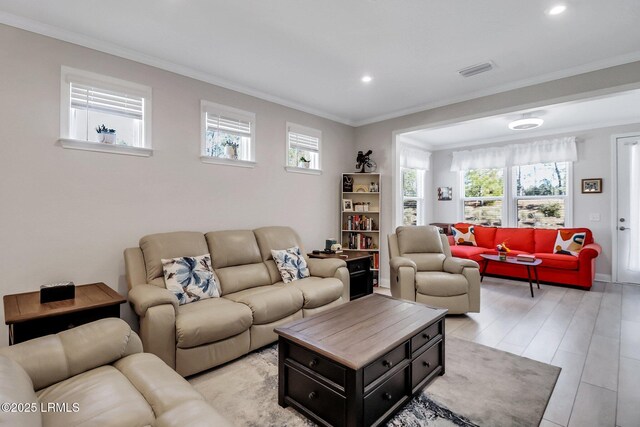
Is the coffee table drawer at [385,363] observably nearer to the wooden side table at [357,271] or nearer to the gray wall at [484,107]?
the wooden side table at [357,271]

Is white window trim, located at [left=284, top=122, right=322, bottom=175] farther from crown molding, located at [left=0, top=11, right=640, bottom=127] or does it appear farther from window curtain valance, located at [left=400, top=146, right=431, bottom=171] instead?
window curtain valance, located at [left=400, top=146, right=431, bottom=171]

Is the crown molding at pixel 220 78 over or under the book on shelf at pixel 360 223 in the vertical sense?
over

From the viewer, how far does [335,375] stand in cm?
167

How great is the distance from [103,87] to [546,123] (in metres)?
6.21

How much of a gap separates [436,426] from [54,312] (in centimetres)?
240

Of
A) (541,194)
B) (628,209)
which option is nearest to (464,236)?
(541,194)

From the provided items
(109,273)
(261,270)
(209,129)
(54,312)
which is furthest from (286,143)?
(54,312)

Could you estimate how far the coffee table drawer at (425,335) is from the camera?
6.62 feet

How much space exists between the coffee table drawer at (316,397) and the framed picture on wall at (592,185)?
5863mm

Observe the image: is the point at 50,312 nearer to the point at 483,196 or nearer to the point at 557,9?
the point at 557,9

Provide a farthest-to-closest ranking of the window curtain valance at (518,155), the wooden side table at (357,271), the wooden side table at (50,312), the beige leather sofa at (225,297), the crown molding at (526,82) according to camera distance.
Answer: the window curtain valance at (518,155) < the wooden side table at (357,271) < the crown molding at (526,82) < the beige leather sofa at (225,297) < the wooden side table at (50,312)

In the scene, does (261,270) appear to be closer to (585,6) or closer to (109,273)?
(109,273)

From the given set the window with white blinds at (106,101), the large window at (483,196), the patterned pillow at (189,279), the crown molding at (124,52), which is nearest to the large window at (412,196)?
the large window at (483,196)

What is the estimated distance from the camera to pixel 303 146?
4473 mm
